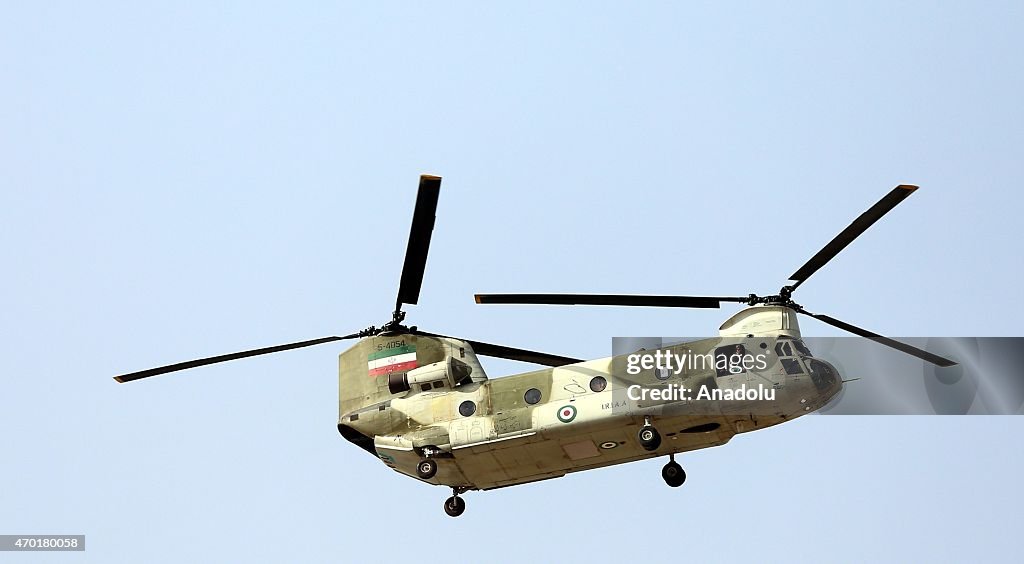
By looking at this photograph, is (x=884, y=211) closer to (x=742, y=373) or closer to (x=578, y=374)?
(x=742, y=373)

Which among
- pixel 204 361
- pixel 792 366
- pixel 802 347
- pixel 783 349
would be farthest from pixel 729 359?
pixel 204 361

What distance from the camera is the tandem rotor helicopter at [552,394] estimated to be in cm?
3338

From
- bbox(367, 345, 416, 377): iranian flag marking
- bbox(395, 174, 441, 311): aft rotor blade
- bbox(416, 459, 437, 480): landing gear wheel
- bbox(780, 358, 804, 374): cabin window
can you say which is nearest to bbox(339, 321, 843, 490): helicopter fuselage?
bbox(780, 358, 804, 374): cabin window

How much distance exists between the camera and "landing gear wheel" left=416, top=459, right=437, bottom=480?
36.0 metres

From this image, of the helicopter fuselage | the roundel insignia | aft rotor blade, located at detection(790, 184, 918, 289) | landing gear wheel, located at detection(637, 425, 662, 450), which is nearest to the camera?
aft rotor blade, located at detection(790, 184, 918, 289)

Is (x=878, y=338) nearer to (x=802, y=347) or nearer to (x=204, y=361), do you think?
(x=802, y=347)

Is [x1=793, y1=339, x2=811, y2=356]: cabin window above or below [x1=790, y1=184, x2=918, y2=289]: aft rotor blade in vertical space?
below

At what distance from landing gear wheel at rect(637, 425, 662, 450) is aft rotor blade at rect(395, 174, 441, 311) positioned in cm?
656

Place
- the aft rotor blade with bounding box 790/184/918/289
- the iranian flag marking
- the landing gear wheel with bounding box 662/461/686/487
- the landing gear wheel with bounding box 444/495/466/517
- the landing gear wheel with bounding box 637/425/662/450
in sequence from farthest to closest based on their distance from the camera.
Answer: the iranian flag marking < the landing gear wheel with bounding box 444/495/466/517 < the landing gear wheel with bounding box 662/461/686/487 < the landing gear wheel with bounding box 637/425/662/450 < the aft rotor blade with bounding box 790/184/918/289

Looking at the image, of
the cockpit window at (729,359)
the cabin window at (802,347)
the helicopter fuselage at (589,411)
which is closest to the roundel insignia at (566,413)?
the helicopter fuselage at (589,411)

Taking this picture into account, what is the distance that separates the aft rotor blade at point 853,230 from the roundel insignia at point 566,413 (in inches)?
226

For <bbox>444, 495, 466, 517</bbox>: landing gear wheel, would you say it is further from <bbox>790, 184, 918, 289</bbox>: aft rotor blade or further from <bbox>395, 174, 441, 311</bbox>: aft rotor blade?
<bbox>790, 184, 918, 289</bbox>: aft rotor blade

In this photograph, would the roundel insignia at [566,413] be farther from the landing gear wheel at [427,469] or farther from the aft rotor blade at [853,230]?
the aft rotor blade at [853,230]

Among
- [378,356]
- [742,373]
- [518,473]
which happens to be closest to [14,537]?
[378,356]
